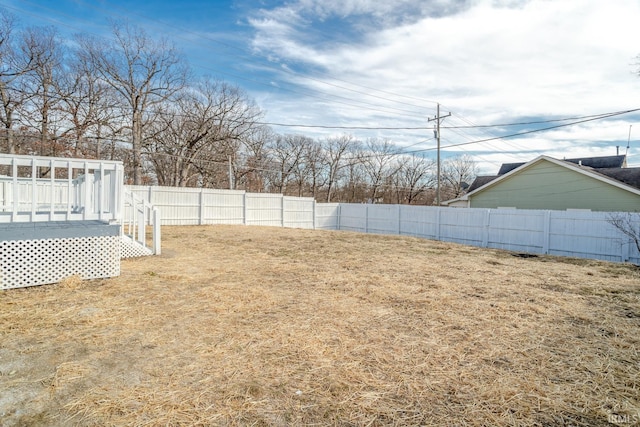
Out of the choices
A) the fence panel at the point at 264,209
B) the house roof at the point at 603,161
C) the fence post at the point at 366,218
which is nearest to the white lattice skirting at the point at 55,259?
the fence panel at the point at 264,209

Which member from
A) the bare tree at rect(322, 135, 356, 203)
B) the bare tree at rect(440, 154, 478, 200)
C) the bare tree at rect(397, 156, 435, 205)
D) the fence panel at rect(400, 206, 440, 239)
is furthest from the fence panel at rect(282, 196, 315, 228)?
the bare tree at rect(440, 154, 478, 200)

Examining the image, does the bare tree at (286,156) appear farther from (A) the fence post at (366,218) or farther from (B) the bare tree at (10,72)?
(B) the bare tree at (10,72)

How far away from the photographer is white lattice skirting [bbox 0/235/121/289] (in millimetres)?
4234

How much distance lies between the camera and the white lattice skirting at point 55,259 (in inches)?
167

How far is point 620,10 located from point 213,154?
24922mm

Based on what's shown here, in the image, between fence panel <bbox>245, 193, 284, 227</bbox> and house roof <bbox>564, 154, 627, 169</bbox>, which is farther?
house roof <bbox>564, 154, 627, 169</bbox>

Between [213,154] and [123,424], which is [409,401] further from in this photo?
[213,154]

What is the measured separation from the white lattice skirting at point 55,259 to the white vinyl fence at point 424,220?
913 cm

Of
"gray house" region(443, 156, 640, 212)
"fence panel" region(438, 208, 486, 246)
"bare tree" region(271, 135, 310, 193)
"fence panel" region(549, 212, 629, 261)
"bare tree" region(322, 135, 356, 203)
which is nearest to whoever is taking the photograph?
"fence panel" region(549, 212, 629, 261)

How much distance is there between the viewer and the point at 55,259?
456 cm

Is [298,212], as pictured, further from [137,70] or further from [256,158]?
[137,70]

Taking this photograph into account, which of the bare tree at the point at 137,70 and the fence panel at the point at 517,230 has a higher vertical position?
the bare tree at the point at 137,70

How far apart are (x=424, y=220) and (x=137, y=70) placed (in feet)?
70.6

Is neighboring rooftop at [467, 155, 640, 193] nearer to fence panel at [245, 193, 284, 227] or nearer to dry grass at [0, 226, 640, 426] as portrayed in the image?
dry grass at [0, 226, 640, 426]
